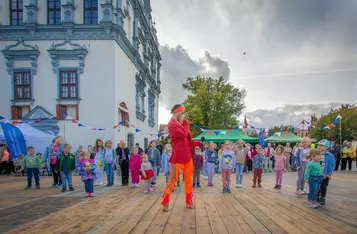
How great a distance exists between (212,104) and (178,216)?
39025 mm

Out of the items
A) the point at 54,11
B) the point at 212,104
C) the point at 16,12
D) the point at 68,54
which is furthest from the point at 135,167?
the point at 212,104

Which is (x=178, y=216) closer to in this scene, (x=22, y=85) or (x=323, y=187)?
(x=323, y=187)

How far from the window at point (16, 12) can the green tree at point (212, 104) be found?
83.9 feet

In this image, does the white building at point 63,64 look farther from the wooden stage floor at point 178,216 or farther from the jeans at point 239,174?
the wooden stage floor at point 178,216

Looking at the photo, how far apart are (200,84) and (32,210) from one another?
40.0m

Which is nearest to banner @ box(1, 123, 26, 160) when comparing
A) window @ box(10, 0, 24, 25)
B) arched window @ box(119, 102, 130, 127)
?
arched window @ box(119, 102, 130, 127)

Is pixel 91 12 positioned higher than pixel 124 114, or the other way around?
pixel 91 12

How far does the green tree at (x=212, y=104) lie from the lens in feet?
144

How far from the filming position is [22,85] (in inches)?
855

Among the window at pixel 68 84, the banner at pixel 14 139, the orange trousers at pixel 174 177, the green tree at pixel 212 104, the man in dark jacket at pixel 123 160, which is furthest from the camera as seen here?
the green tree at pixel 212 104

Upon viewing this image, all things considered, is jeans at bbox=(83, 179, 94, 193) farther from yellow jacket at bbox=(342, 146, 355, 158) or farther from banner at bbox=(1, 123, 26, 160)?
yellow jacket at bbox=(342, 146, 355, 158)

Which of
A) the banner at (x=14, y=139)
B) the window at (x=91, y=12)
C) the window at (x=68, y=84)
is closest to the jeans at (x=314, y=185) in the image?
the banner at (x=14, y=139)

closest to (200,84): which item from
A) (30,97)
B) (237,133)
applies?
(237,133)

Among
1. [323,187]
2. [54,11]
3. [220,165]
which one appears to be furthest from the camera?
[54,11]
